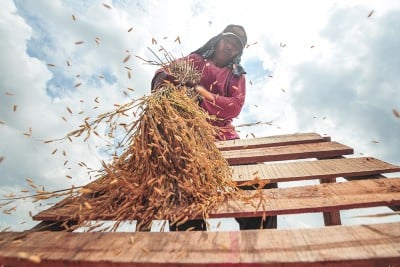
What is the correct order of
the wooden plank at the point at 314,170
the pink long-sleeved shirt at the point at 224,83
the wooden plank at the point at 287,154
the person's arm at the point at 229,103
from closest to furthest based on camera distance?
the wooden plank at the point at 314,170 → the wooden plank at the point at 287,154 → the person's arm at the point at 229,103 → the pink long-sleeved shirt at the point at 224,83

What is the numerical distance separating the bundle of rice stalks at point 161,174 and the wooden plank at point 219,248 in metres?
0.19

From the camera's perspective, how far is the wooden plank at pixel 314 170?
6.60 feet

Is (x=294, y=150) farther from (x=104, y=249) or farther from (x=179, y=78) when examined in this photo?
(x=104, y=249)

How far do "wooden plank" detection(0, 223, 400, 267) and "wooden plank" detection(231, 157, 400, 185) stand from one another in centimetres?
85

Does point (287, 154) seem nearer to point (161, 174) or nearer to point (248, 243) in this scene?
point (161, 174)

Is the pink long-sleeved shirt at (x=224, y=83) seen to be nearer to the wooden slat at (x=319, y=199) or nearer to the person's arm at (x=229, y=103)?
the person's arm at (x=229, y=103)

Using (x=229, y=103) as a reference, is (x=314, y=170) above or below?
below

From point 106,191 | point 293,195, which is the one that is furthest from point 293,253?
point 106,191

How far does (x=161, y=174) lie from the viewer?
1725mm

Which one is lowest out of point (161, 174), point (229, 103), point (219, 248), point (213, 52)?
point (219, 248)

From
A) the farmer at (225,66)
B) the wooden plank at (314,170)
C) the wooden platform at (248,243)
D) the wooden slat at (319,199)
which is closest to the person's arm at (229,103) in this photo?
the farmer at (225,66)

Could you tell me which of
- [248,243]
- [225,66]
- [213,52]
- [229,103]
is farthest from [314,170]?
[213,52]

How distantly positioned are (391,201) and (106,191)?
1.54 meters

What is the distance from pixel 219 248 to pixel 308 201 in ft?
2.22
